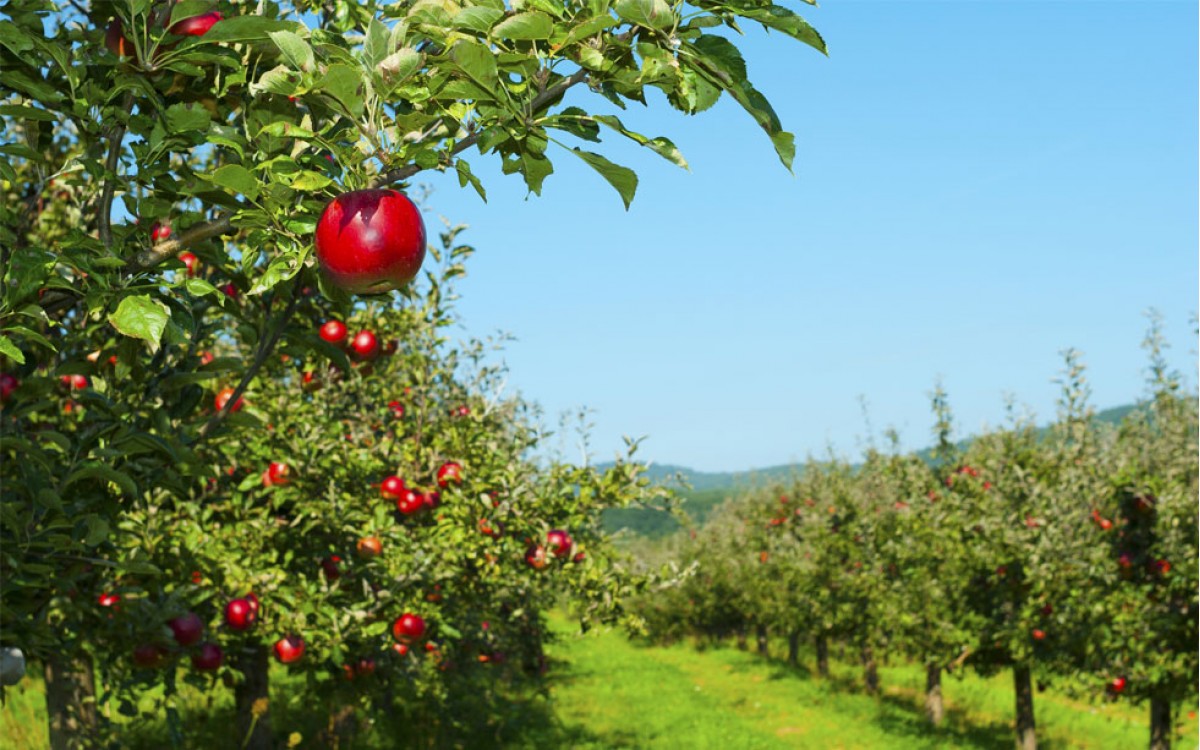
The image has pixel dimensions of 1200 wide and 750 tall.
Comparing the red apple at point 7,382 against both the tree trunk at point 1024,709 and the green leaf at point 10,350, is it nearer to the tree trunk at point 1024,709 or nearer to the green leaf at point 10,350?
the green leaf at point 10,350

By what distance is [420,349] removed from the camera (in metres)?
7.38

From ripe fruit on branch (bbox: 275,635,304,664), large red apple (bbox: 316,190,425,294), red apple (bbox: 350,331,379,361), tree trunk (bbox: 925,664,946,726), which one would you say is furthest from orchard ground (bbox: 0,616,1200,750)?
large red apple (bbox: 316,190,425,294)

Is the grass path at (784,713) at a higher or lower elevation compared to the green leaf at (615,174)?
lower

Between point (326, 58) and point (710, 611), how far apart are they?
30.6 metres

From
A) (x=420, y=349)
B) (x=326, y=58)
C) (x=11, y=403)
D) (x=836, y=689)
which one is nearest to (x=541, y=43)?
(x=326, y=58)

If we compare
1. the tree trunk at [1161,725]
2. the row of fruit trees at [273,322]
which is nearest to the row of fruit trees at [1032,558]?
the tree trunk at [1161,725]

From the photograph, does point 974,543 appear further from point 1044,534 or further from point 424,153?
point 424,153

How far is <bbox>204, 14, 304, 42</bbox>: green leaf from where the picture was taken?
1.92 meters

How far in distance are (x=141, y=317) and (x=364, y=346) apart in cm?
395

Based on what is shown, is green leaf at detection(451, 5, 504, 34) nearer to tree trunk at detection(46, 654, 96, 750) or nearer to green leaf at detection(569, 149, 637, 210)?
green leaf at detection(569, 149, 637, 210)

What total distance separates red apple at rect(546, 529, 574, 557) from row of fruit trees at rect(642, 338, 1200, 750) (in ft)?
25.8

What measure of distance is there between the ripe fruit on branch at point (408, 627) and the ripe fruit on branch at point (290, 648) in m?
0.60

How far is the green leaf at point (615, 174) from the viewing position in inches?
68.1

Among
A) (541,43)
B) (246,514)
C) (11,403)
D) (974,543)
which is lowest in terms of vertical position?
(974,543)
